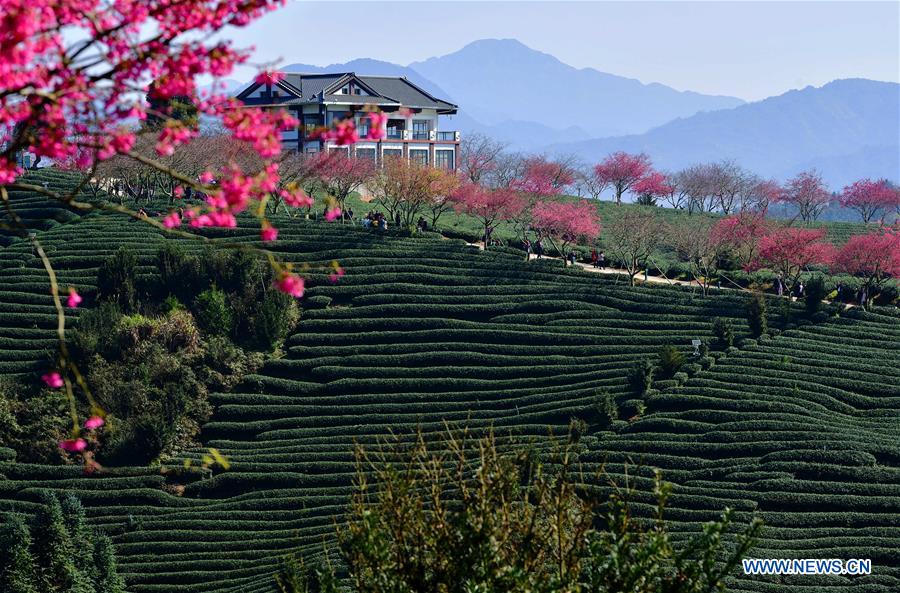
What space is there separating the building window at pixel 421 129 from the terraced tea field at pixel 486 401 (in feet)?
92.1

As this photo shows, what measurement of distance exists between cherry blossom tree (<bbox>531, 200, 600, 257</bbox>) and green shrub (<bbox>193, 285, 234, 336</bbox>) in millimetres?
18718

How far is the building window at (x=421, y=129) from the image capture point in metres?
81.7

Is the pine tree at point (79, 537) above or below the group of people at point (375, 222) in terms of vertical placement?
below

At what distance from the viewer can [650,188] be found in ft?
271

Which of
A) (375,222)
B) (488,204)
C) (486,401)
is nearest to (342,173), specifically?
(375,222)

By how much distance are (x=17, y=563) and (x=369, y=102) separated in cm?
5542

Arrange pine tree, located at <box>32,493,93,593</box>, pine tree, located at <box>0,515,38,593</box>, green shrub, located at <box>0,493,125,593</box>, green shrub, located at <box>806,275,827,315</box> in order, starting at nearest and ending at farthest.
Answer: pine tree, located at <box>0,515,38,593</box> < green shrub, located at <box>0,493,125,593</box> < pine tree, located at <box>32,493,93,593</box> < green shrub, located at <box>806,275,827,315</box>

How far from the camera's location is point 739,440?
34.7 metres

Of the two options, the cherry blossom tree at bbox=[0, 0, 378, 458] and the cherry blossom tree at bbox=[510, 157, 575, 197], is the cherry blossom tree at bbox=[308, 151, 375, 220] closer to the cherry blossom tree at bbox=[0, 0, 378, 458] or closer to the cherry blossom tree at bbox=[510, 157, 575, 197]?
the cherry blossom tree at bbox=[510, 157, 575, 197]

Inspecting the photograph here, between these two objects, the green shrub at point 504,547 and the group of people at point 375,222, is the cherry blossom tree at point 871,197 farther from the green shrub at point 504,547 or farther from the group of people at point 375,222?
the green shrub at point 504,547

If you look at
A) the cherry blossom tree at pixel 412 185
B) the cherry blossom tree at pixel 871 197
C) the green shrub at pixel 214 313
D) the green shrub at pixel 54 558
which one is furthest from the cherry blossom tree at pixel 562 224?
the green shrub at pixel 54 558

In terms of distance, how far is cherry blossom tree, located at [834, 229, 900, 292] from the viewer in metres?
49.0

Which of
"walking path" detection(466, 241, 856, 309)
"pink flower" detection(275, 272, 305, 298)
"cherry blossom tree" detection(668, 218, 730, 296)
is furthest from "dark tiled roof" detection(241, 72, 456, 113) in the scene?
"pink flower" detection(275, 272, 305, 298)

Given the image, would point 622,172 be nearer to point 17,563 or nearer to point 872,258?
point 872,258
